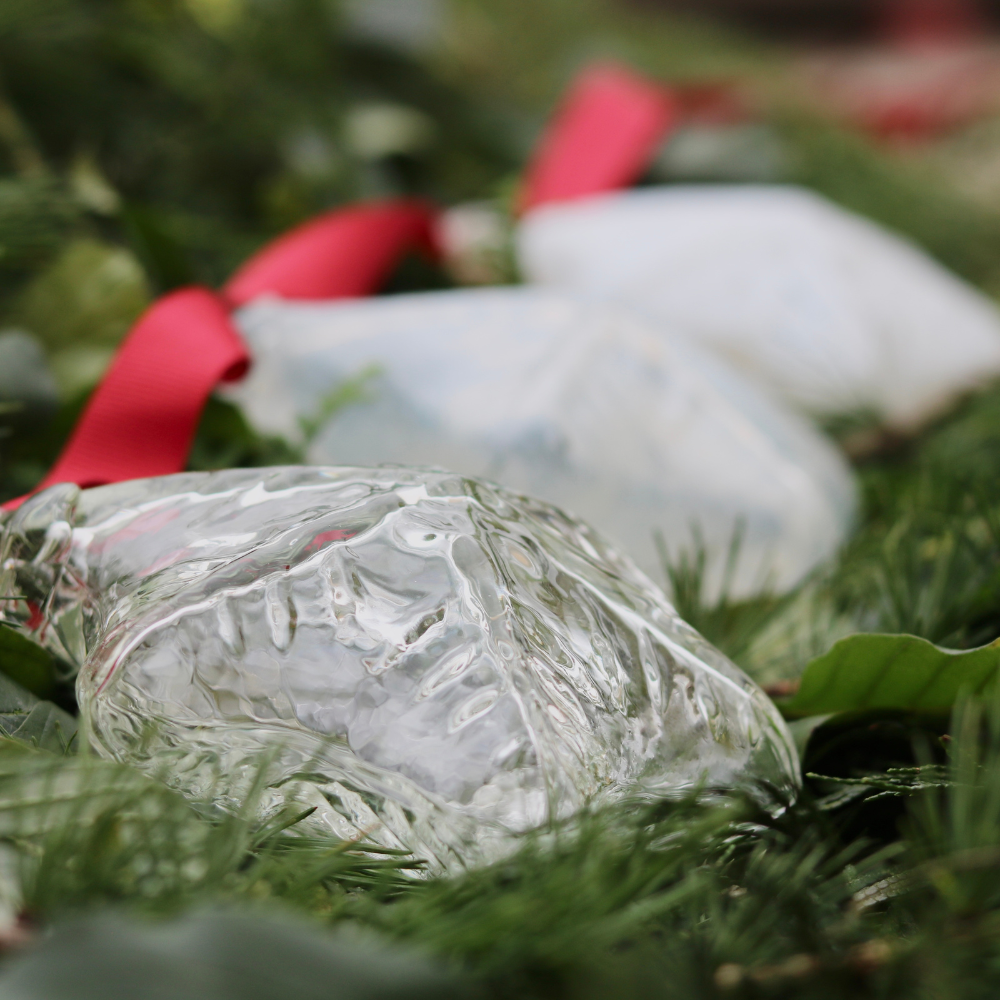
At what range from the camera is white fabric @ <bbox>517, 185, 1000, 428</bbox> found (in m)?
0.40

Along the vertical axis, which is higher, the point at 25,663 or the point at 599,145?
the point at 599,145

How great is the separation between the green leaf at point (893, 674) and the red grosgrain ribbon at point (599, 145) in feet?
1.26

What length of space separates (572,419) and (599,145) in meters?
0.33

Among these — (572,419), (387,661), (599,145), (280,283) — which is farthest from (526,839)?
(599,145)

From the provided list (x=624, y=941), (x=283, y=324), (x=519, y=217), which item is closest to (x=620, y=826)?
(x=624, y=941)

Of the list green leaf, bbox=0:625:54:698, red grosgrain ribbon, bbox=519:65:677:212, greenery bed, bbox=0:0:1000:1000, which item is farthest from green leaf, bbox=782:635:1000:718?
red grosgrain ribbon, bbox=519:65:677:212

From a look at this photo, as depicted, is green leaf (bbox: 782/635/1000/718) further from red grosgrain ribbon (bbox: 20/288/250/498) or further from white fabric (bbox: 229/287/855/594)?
red grosgrain ribbon (bbox: 20/288/250/498)

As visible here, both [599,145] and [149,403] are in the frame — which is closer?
[149,403]

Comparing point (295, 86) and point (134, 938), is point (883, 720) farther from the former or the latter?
point (295, 86)

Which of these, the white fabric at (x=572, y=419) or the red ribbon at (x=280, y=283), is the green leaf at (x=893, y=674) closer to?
the white fabric at (x=572, y=419)

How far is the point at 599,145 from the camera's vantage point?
56 cm

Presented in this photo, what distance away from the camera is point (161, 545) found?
208 millimetres

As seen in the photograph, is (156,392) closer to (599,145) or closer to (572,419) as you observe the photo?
(572,419)

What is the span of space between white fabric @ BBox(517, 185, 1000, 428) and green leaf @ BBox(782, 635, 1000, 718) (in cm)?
21
